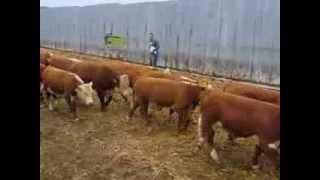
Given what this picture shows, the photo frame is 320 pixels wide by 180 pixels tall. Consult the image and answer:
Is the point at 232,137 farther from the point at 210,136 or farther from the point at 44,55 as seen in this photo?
the point at 44,55

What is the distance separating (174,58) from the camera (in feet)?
4.76

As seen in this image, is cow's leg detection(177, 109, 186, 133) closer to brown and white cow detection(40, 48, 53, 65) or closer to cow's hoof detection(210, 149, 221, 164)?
cow's hoof detection(210, 149, 221, 164)

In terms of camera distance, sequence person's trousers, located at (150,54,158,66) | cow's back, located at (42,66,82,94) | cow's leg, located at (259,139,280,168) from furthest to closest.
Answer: cow's back, located at (42,66,82,94) → person's trousers, located at (150,54,158,66) → cow's leg, located at (259,139,280,168)

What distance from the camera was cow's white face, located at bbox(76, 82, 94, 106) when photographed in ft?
5.08

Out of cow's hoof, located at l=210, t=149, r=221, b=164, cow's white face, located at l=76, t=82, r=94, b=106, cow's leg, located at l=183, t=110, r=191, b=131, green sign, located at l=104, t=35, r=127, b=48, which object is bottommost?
cow's hoof, located at l=210, t=149, r=221, b=164

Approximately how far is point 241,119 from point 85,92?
50 cm

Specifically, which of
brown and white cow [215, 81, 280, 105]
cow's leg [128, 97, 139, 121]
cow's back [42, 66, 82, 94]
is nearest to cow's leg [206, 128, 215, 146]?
brown and white cow [215, 81, 280, 105]

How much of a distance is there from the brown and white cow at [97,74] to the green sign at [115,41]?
2.7 inches

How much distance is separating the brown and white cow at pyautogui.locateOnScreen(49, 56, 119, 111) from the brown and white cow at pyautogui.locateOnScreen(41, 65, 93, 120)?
0.7 inches

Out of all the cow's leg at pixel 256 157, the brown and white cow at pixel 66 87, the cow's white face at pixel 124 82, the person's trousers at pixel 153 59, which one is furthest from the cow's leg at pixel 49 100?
the cow's leg at pixel 256 157

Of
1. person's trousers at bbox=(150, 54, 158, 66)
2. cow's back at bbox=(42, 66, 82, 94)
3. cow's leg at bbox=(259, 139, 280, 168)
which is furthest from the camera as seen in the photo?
cow's back at bbox=(42, 66, 82, 94)

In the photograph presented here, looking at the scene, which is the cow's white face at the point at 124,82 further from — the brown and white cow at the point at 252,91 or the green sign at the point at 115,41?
the brown and white cow at the point at 252,91
